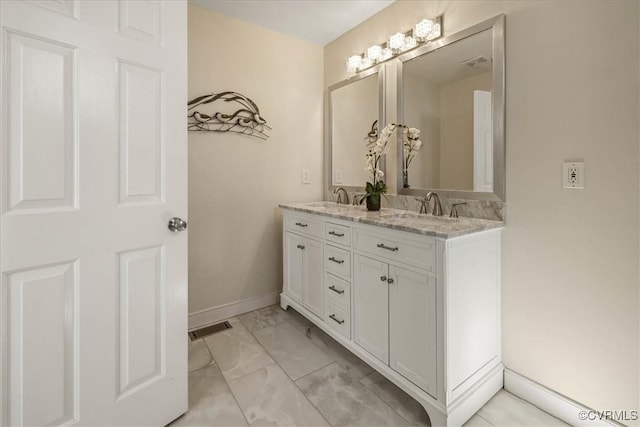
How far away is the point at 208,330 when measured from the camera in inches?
90.9

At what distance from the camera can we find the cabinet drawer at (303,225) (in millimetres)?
2143

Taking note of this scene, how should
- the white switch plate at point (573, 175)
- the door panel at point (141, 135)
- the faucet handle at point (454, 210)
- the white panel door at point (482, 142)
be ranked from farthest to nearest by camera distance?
the faucet handle at point (454, 210) < the white panel door at point (482, 142) < the white switch plate at point (573, 175) < the door panel at point (141, 135)

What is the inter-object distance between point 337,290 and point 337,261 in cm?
18

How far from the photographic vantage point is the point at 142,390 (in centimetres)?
131

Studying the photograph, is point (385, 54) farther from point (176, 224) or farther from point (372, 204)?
point (176, 224)

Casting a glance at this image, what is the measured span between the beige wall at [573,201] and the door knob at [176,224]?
1.61 metres

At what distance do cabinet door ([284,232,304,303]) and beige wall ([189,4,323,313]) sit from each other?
27 centimetres

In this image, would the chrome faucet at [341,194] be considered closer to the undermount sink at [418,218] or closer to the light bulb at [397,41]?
the undermount sink at [418,218]

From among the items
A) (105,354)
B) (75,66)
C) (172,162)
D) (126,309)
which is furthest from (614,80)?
(105,354)

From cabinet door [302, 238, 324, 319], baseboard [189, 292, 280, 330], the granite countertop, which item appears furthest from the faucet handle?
baseboard [189, 292, 280, 330]

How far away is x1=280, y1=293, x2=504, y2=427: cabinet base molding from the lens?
53.4 inches

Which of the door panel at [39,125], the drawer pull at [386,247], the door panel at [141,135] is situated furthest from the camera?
the drawer pull at [386,247]

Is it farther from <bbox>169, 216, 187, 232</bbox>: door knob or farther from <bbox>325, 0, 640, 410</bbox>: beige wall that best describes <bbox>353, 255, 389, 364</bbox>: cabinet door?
<bbox>169, 216, 187, 232</bbox>: door knob

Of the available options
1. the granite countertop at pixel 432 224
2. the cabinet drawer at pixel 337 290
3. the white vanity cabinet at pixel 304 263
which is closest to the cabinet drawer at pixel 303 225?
the white vanity cabinet at pixel 304 263
